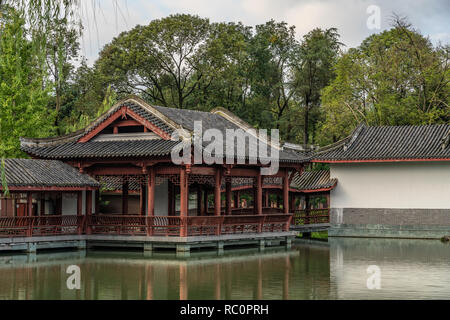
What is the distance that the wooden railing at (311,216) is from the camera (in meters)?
35.0

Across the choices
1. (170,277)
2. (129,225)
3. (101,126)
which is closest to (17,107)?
(101,126)

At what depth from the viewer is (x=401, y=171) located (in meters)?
35.4

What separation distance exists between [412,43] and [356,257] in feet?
74.9

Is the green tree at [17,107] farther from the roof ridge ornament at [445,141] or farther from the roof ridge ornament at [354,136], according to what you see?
the roof ridge ornament at [445,141]

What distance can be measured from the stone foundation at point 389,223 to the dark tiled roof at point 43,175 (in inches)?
572

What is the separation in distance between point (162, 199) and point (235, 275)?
34.4 feet

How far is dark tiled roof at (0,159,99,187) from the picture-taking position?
23.8m

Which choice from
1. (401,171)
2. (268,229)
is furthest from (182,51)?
(268,229)

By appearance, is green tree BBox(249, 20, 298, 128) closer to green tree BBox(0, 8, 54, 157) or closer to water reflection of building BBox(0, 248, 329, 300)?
green tree BBox(0, 8, 54, 157)

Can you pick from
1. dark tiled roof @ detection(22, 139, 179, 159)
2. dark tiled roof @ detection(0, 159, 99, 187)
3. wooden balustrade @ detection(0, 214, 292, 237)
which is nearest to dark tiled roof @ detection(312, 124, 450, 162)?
wooden balustrade @ detection(0, 214, 292, 237)

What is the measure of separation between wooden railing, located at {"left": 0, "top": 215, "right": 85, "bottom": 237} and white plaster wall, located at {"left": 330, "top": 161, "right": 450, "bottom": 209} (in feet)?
48.8

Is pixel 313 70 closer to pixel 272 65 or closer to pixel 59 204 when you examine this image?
pixel 272 65

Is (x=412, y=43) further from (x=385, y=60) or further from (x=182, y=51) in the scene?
(x=182, y=51)
